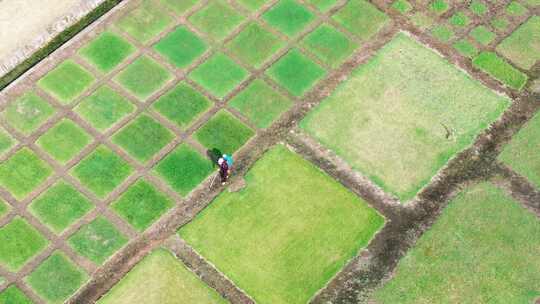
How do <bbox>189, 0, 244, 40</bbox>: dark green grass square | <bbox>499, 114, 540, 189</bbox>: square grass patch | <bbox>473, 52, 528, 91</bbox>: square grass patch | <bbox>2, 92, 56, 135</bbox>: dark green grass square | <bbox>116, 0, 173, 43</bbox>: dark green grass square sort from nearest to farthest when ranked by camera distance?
<bbox>499, 114, 540, 189</bbox>: square grass patch < <bbox>2, 92, 56, 135</bbox>: dark green grass square < <bbox>473, 52, 528, 91</bbox>: square grass patch < <bbox>116, 0, 173, 43</bbox>: dark green grass square < <bbox>189, 0, 244, 40</bbox>: dark green grass square

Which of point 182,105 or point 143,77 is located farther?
point 143,77

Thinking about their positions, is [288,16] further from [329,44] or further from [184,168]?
[184,168]

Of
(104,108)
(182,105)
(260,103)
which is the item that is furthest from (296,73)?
(104,108)

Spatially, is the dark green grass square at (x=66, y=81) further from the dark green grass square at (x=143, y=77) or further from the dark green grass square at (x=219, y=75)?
the dark green grass square at (x=219, y=75)

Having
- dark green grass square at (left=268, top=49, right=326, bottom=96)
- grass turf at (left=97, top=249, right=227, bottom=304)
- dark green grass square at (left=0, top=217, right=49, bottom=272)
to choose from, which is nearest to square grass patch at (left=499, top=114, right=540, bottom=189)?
dark green grass square at (left=268, top=49, right=326, bottom=96)

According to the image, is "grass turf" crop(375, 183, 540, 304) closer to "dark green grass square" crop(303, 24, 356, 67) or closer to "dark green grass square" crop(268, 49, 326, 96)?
"dark green grass square" crop(268, 49, 326, 96)

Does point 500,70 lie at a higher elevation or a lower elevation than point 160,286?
higher

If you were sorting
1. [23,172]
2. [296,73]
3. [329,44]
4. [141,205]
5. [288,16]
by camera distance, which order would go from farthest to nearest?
[288,16] < [329,44] < [296,73] < [23,172] < [141,205]
